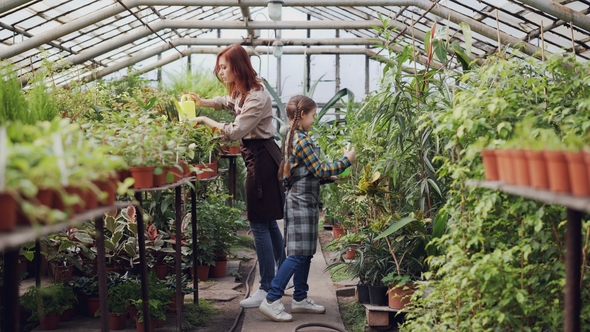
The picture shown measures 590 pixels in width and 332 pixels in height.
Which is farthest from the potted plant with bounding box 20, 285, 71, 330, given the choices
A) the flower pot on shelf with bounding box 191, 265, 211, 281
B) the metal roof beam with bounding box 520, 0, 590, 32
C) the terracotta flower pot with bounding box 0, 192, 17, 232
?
the metal roof beam with bounding box 520, 0, 590, 32

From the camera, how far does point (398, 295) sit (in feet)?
12.2

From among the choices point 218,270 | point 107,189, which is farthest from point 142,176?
point 218,270

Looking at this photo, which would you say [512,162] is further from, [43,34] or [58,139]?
[43,34]

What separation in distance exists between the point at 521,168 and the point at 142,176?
1.61 metres

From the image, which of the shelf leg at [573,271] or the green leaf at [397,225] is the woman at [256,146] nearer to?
the green leaf at [397,225]

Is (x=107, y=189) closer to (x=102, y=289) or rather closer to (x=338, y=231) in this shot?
(x=102, y=289)

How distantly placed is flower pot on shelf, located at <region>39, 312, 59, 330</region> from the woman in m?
1.13

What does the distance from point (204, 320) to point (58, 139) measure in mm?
2713

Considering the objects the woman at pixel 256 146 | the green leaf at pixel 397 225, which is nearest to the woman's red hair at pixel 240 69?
the woman at pixel 256 146

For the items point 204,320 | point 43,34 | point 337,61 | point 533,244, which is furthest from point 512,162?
point 337,61

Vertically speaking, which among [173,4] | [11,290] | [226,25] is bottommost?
[11,290]

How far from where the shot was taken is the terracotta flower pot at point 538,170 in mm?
1769

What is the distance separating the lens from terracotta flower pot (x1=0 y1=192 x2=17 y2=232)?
1.41 m

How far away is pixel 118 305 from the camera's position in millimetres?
3812
